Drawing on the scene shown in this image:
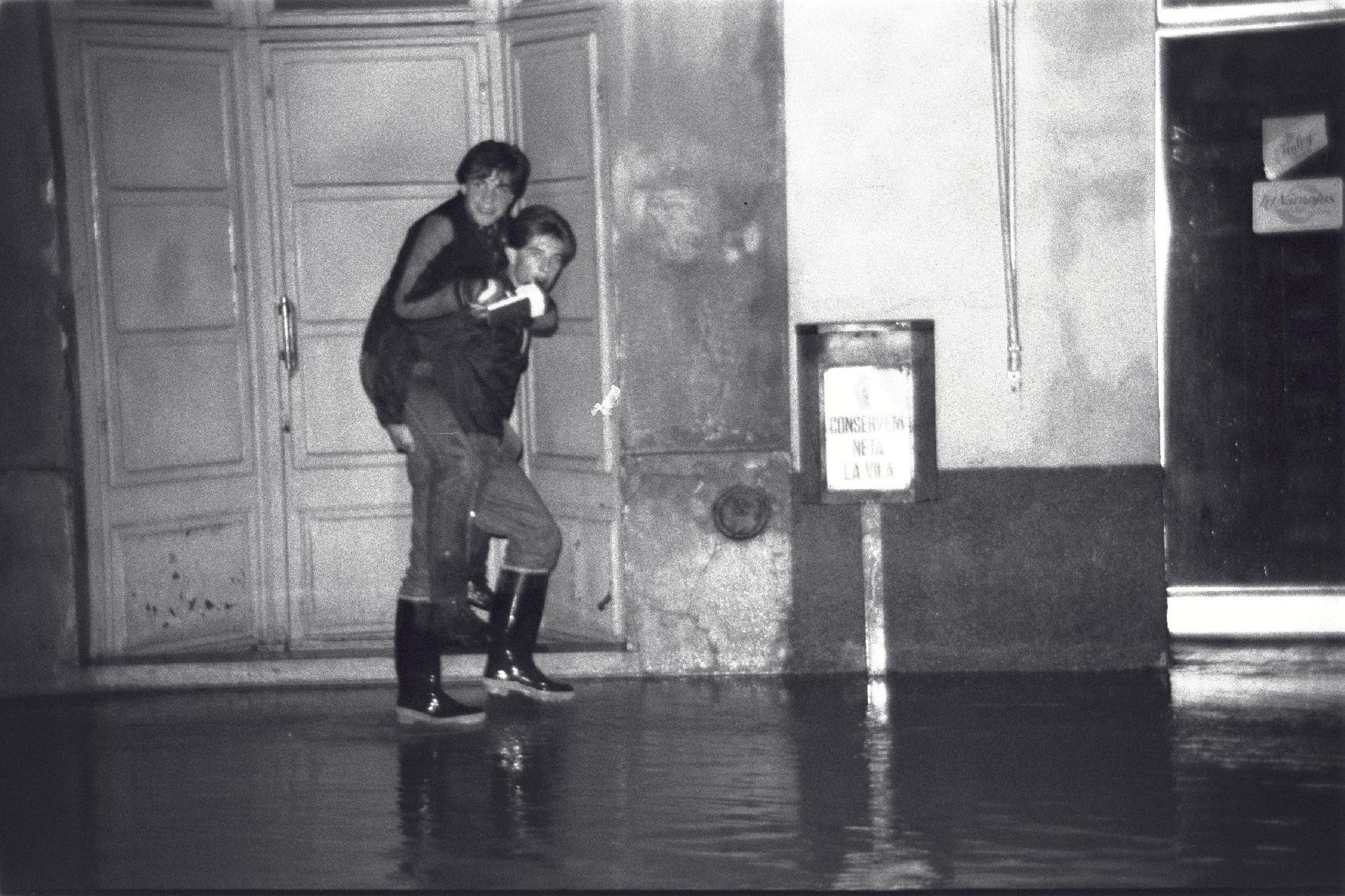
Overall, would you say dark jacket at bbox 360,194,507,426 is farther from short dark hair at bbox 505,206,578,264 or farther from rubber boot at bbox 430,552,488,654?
rubber boot at bbox 430,552,488,654

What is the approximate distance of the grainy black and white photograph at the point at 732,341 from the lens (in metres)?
8.47

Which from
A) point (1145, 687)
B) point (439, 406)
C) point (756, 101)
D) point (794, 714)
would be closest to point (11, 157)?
point (439, 406)

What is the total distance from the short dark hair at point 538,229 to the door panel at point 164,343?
1774mm

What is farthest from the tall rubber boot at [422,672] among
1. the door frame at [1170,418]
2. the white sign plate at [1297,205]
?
the white sign plate at [1297,205]

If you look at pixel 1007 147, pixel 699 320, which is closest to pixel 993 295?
pixel 1007 147

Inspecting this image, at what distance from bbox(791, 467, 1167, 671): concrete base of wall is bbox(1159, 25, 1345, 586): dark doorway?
1.24 ft

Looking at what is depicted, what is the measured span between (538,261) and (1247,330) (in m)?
3.15

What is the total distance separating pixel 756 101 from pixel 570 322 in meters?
1.30

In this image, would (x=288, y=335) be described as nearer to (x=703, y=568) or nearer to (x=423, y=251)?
(x=423, y=251)

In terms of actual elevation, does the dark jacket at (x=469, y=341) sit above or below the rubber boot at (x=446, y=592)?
above

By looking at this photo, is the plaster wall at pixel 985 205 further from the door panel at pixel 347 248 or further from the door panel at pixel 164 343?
the door panel at pixel 164 343

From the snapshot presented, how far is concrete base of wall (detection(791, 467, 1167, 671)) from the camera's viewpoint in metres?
8.57

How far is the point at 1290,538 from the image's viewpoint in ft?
28.8

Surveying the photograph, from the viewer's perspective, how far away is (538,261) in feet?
25.6
